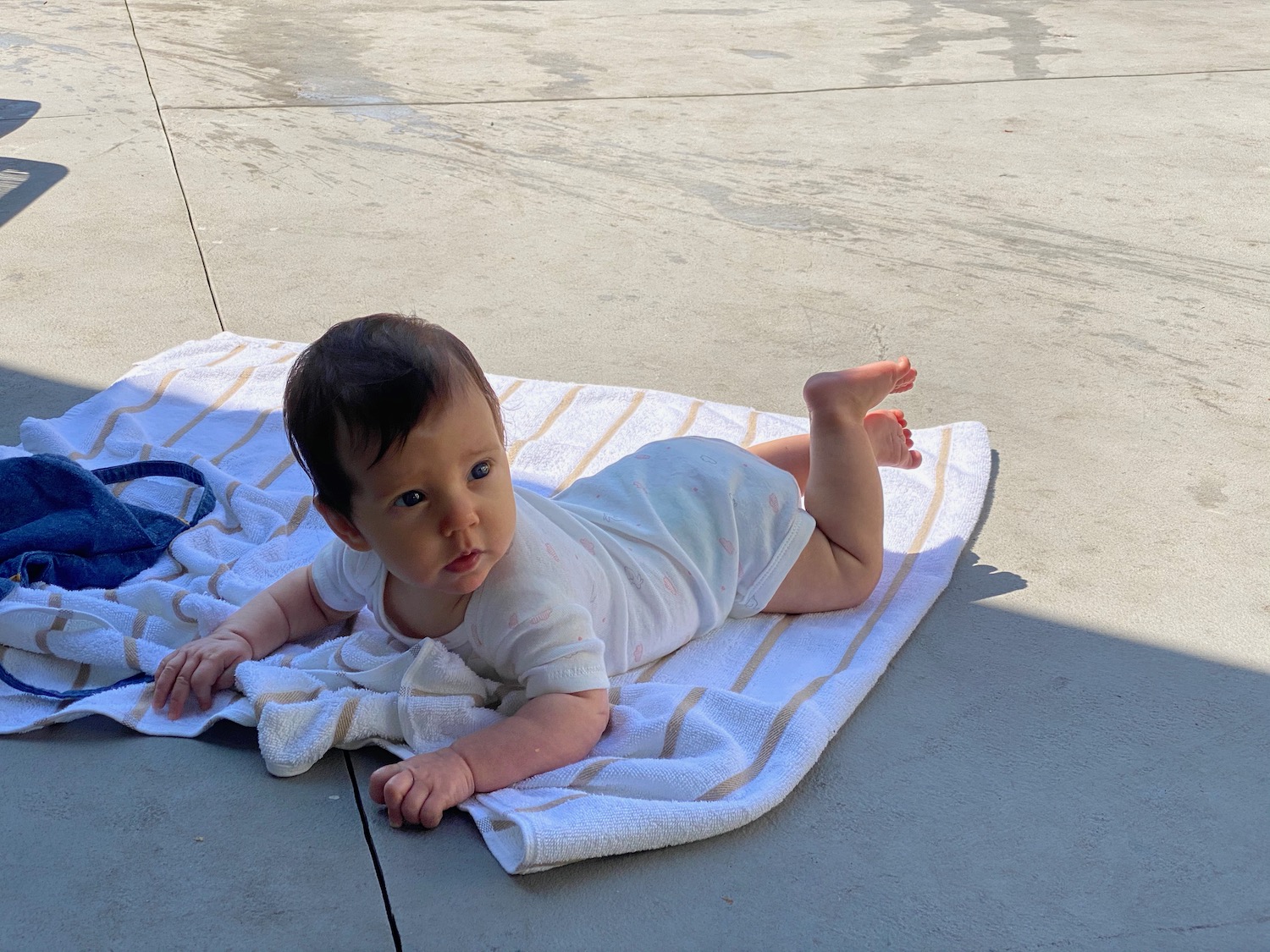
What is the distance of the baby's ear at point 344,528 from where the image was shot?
1.60 meters

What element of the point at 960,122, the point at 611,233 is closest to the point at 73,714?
the point at 611,233

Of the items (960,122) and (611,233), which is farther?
(960,122)

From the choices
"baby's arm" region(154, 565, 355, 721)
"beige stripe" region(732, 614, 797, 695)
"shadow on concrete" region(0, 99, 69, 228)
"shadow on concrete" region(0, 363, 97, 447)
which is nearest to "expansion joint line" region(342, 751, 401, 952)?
"baby's arm" region(154, 565, 355, 721)

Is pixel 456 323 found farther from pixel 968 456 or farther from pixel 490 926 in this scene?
pixel 490 926

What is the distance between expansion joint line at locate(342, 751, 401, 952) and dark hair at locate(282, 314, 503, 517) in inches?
14.1

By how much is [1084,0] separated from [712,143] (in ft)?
11.8

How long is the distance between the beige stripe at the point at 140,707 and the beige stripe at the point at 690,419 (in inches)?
45.5

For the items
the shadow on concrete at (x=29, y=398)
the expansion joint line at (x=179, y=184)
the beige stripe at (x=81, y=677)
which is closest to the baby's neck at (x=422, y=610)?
the beige stripe at (x=81, y=677)

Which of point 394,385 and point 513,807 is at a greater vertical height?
point 394,385

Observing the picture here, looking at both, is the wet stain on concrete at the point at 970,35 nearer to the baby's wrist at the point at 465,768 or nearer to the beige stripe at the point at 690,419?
the beige stripe at the point at 690,419

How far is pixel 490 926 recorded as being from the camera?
1.39m

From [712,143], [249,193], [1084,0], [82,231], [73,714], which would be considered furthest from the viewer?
[1084,0]

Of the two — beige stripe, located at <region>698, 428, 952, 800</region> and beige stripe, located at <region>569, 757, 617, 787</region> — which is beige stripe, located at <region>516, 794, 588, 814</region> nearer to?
beige stripe, located at <region>569, 757, 617, 787</region>

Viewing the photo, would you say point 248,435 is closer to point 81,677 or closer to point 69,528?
point 69,528
